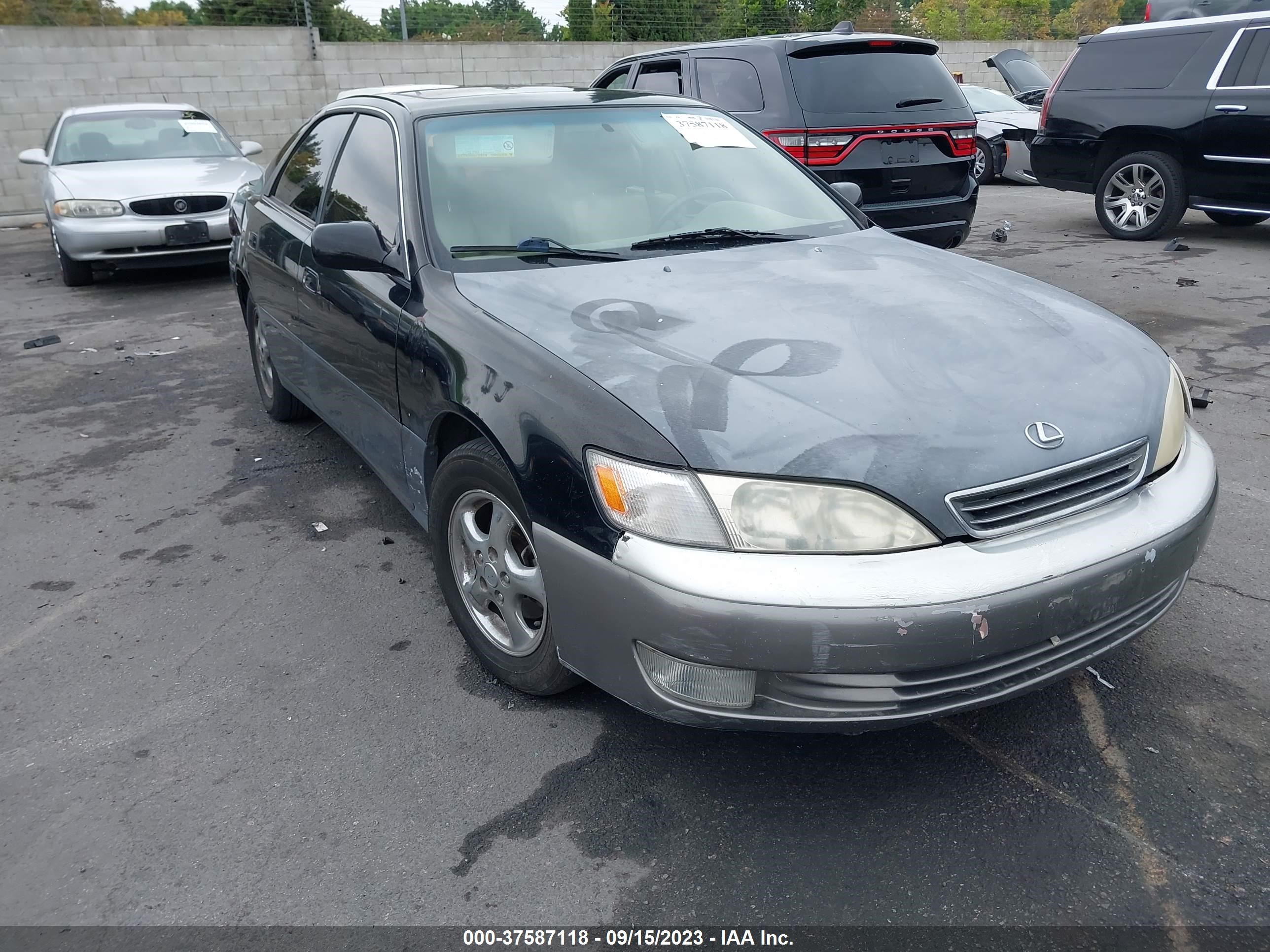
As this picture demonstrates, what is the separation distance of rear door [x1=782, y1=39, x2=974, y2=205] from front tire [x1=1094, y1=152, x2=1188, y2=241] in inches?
116

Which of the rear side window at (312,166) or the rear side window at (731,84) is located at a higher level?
the rear side window at (731,84)

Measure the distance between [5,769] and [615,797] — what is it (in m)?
1.68

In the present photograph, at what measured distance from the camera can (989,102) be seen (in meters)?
14.3

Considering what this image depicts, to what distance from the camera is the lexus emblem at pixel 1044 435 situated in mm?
2289

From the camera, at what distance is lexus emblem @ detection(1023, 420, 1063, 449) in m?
2.29

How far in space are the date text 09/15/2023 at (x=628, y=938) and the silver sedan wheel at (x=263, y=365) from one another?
12.3 feet

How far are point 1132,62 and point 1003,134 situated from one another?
4.41 m

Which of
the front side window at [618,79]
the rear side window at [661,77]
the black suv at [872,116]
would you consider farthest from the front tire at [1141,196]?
the front side window at [618,79]

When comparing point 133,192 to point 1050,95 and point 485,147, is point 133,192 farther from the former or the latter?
point 1050,95

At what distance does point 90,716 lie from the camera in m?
2.93

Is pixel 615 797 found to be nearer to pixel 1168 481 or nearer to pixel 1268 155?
pixel 1168 481

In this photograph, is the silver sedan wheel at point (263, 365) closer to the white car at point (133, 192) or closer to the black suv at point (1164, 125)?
the white car at point (133, 192)

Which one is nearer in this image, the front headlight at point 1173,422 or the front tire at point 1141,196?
the front headlight at point 1173,422

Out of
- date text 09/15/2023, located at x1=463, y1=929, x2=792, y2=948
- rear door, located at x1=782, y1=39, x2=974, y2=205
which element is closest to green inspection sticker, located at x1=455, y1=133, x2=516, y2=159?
date text 09/15/2023, located at x1=463, y1=929, x2=792, y2=948
